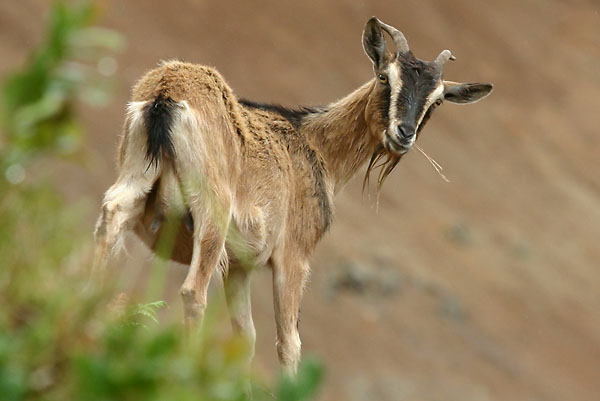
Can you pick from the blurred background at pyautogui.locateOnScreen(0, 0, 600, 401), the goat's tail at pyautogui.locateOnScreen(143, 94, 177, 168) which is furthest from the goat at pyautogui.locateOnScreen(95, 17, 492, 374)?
the blurred background at pyautogui.locateOnScreen(0, 0, 600, 401)

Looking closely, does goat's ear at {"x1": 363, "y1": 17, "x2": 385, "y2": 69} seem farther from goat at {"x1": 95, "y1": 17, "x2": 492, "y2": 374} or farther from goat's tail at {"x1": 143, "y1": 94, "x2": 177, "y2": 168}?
goat's tail at {"x1": 143, "y1": 94, "x2": 177, "y2": 168}

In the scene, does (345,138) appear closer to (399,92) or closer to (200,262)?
(399,92)

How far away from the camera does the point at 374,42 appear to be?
9.62m

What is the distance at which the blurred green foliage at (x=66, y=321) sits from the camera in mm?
3369

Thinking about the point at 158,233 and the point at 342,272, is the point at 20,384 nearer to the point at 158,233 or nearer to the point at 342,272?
the point at 158,233

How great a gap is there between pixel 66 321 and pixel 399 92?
5603 mm

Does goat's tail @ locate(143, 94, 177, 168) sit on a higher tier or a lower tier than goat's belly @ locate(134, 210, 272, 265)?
higher

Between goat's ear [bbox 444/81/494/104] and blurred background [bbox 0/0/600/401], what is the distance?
1046 cm

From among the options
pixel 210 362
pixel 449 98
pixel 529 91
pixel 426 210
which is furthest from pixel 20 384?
pixel 529 91

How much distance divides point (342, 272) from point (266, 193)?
17.0 m

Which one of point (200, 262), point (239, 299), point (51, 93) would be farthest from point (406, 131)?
point (51, 93)

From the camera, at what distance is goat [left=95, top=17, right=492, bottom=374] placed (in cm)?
759

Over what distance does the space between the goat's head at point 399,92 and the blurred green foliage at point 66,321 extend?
199 inches

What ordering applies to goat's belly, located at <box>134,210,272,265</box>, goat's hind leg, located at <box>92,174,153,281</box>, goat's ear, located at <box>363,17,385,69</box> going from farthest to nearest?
goat's ear, located at <box>363,17,385,69</box>
goat's belly, located at <box>134,210,272,265</box>
goat's hind leg, located at <box>92,174,153,281</box>
